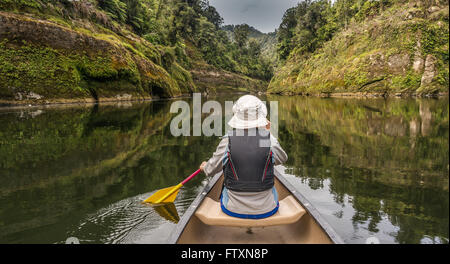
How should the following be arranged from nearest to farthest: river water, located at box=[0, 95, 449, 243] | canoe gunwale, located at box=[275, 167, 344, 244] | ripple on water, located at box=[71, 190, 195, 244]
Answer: canoe gunwale, located at box=[275, 167, 344, 244] → ripple on water, located at box=[71, 190, 195, 244] → river water, located at box=[0, 95, 449, 243]

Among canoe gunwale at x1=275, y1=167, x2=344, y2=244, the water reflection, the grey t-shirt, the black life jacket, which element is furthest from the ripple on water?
the water reflection

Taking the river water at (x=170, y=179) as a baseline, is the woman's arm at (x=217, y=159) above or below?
above

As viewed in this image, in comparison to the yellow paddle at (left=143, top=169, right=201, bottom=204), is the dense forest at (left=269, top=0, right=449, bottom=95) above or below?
above

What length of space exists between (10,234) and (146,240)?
1.63m

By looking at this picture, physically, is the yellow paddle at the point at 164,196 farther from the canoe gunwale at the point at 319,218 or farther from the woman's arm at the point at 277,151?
the woman's arm at the point at 277,151

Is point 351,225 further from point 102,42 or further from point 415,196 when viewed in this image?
point 102,42

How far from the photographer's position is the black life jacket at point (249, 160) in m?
2.82

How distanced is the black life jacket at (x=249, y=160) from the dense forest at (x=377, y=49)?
19048 millimetres

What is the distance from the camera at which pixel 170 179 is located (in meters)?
5.71

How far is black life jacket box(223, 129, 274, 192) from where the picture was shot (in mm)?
2816

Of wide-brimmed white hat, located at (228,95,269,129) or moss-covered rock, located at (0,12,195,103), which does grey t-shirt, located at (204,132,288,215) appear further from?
moss-covered rock, located at (0,12,195,103)

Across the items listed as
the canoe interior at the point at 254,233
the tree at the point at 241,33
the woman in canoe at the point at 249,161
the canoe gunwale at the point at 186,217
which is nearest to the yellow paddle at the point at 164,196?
the canoe gunwale at the point at 186,217

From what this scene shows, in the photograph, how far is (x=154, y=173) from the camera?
6082mm

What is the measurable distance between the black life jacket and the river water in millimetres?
1349
